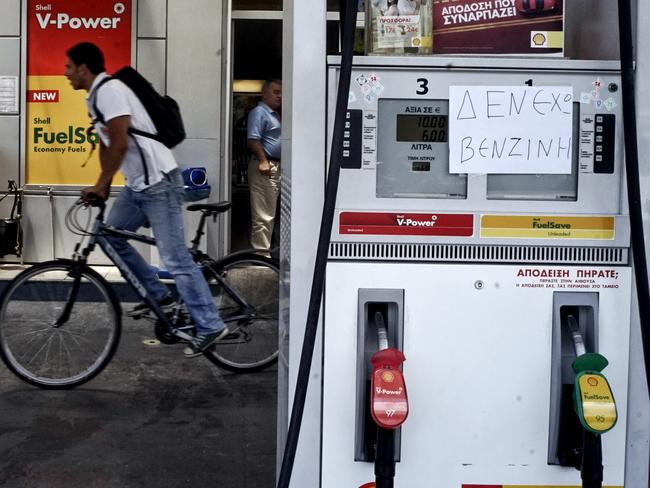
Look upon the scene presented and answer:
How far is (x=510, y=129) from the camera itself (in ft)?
9.05

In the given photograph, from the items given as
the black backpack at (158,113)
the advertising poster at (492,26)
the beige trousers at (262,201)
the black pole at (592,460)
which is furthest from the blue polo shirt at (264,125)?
the black pole at (592,460)

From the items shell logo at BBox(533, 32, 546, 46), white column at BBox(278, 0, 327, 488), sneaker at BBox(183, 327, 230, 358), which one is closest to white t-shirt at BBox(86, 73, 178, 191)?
sneaker at BBox(183, 327, 230, 358)

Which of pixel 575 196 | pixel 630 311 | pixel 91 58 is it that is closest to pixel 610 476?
pixel 630 311

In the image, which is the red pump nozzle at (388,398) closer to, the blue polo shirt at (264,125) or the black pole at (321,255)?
the black pole at (321,255)

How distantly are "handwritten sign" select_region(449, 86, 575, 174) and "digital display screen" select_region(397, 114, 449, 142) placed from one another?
0.03 meters

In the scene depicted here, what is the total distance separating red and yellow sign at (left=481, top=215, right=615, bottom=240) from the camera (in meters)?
2.77

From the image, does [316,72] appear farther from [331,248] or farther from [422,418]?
[422,418]

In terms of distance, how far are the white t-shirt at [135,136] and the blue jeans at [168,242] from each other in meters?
0.06

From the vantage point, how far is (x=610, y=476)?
2.86 m

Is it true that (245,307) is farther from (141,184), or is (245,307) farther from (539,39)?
(539,39)

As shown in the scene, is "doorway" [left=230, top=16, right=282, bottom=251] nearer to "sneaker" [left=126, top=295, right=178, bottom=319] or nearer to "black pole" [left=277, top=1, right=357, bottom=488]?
"sneaker" [left=126, top=295, right=178, bottom=319]

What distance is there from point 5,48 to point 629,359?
24.7 ft

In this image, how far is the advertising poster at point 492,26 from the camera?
9.39 ft

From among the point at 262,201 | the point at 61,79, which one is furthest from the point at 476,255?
the point at 61,79
